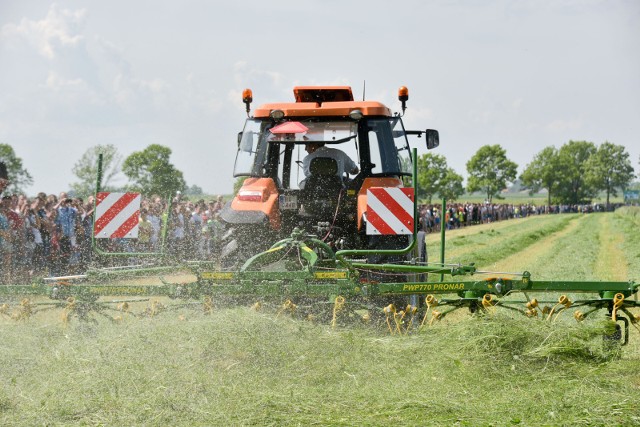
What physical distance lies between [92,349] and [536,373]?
313cm

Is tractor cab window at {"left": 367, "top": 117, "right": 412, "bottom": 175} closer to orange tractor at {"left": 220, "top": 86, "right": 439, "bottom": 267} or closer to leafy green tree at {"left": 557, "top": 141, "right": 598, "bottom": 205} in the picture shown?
orange tractor at {"left": 220, "top": 86, "right": 439, "bottom": 267}

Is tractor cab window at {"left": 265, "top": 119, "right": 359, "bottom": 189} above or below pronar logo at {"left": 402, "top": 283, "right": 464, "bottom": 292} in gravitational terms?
above

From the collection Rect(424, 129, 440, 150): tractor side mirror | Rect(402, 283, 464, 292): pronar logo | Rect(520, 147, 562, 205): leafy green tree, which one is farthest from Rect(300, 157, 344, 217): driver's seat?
Rect(520, 147, 562, 205): leafy green tree

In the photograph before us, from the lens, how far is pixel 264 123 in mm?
7977

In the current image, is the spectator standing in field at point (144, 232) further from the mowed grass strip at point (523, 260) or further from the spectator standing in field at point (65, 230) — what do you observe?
the mowed grass strip at point (523, 260)

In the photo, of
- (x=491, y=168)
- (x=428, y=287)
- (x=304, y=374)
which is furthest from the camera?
(x=491, y=168)

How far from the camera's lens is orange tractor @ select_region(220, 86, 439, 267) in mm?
7324

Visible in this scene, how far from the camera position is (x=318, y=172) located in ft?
25.2

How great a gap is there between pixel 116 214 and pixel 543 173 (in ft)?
340

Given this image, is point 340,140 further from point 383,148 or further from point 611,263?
point 611,263

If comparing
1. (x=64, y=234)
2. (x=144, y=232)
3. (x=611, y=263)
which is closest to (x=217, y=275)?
(x=64, y=234)

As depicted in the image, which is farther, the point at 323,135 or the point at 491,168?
the point at 491,168

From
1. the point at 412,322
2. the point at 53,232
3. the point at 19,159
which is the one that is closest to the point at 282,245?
the point at 412,322

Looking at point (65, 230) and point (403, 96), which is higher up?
point (403, 96)
